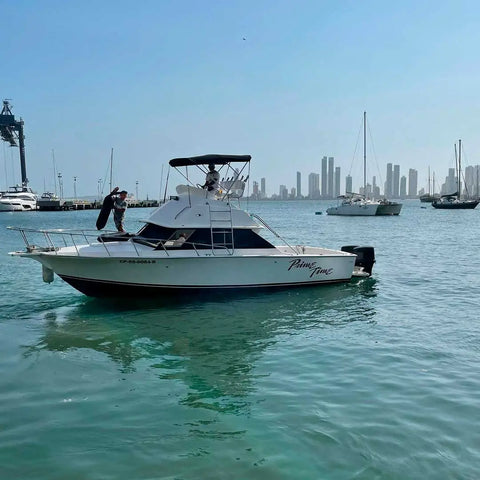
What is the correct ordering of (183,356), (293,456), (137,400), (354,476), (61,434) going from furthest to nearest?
(183,356) → (137,400) → (61,434) → (293,456) → (354,476)

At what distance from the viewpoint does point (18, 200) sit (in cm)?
10250

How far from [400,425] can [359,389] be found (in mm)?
1254

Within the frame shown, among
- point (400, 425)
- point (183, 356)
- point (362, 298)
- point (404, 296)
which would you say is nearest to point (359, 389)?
point (400, 425)

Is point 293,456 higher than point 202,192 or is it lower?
lower

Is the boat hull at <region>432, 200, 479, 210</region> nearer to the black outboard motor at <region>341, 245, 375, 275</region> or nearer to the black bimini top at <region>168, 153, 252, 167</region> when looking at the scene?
the black outboard motor at <region>341, 245, 375, 275</region>

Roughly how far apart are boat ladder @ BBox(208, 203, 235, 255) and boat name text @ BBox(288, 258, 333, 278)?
197cm

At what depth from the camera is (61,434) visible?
6.25 m

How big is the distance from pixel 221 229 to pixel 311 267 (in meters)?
3.10

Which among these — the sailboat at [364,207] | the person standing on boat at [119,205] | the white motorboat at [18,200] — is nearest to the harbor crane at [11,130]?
the white motorboat at [18,200]

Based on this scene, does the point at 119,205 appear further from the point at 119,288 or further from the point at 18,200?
the point at 18,200

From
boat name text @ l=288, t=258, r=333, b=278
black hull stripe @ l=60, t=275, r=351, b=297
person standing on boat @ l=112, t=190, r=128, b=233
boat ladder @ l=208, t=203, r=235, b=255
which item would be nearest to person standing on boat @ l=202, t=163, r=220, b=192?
boat ladder @ l=208, t=203, r=235, b=255

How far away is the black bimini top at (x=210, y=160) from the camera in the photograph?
1480 centimetres

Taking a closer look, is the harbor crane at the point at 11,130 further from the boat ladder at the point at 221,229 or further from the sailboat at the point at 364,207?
the boat ladder at the point at 221,229

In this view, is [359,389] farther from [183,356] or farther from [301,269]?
[301,269]
